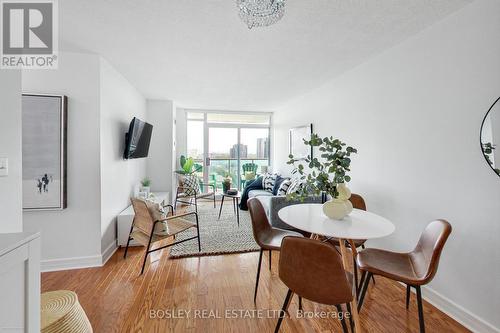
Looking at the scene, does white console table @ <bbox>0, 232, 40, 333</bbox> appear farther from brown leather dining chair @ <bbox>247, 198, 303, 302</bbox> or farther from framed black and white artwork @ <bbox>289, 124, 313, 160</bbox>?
framed black and white artwork @ <bbox>289, 124, 313, 160</bbox>

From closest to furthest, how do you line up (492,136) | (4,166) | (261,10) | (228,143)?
(4,166) < (261,10) < (492,136) < (228,143)

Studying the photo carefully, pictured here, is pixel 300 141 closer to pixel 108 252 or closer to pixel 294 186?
pixel 294 186

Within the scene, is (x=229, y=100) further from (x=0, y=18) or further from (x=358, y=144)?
(x=0, y=18)

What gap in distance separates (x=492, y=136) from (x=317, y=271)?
5.07ft

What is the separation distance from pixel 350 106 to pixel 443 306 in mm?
2263

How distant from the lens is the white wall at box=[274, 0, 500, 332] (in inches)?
61.4

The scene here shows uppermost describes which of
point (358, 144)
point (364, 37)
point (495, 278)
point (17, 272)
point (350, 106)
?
point (364, 37)

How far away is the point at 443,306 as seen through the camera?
183 cm

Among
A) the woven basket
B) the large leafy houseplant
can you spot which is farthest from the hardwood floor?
the large leafy houseplant

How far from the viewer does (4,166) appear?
3.63 feet

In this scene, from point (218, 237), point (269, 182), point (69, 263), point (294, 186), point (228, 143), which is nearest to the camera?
point (69, 263)

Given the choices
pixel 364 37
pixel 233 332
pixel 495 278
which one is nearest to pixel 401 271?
pixel 495 278

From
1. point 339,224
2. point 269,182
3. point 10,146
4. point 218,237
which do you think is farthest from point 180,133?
point 339,224

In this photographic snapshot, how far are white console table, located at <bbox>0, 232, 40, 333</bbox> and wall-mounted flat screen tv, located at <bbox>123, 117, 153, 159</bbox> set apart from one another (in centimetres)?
241
